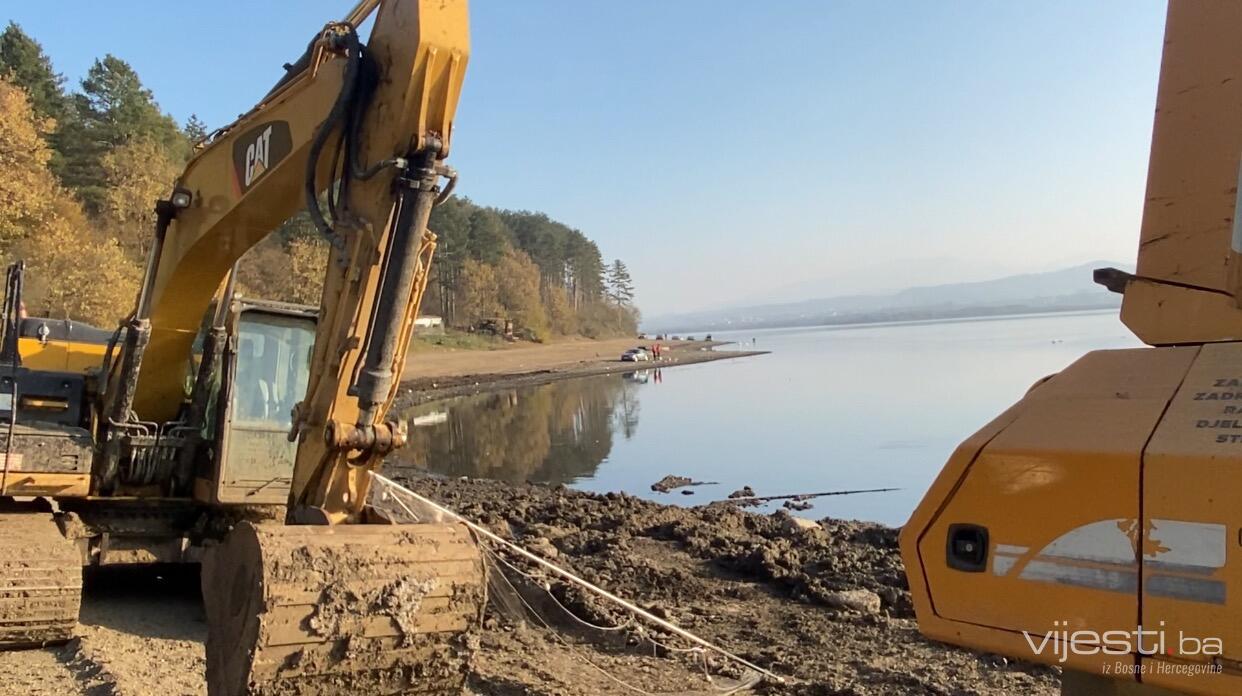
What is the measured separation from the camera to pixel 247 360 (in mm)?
7027

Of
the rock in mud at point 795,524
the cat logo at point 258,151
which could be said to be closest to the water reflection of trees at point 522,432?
Answer: the rock in mud at point 795,524

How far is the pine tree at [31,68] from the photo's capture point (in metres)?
42.2

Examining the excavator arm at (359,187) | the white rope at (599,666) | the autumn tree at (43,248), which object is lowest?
the white rope at (599,666)

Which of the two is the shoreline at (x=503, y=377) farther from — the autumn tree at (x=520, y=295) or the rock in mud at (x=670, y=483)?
the rock in mud at (x=670, y=483)

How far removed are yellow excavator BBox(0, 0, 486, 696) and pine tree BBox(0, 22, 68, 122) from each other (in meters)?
42.3

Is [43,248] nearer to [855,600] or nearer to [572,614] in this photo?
[572,614]

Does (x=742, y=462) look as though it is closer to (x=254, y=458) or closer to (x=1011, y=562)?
(x=254, y=458)

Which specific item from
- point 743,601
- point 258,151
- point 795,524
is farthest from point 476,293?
point 258,151

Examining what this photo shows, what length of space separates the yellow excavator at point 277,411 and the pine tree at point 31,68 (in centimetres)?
4231

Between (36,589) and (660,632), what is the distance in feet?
14.6

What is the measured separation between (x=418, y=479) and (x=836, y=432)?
541 inches

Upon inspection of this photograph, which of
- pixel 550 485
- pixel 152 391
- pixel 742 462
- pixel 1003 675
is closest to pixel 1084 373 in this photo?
pixel 1003 675

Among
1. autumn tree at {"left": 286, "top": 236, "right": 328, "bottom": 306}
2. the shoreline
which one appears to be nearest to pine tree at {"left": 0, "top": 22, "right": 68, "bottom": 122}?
autumn tree at {"left": 286, "top": 236, "right": 328, "bottom": 306}

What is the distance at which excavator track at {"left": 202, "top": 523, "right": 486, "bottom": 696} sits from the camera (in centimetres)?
366
